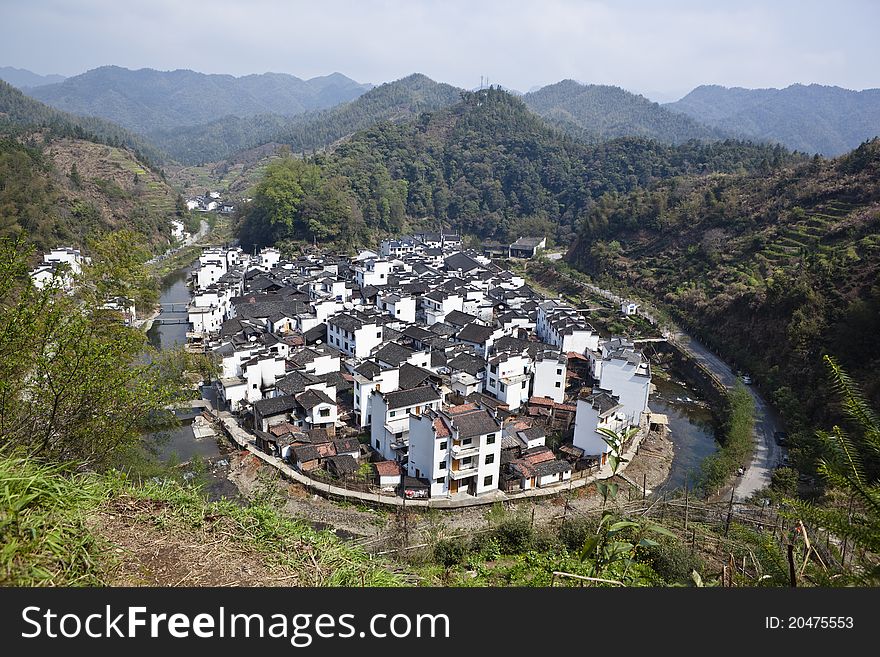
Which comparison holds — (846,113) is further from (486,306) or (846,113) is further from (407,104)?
(486,306)

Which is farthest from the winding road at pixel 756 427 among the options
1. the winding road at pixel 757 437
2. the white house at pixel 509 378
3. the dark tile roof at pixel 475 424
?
the white house at pixel 509 378

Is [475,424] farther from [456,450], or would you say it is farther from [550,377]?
[550,377]

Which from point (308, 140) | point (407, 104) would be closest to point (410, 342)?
point (308, 140)

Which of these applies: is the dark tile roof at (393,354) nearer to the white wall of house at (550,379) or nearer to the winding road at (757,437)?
the white wall of house at (550,379)

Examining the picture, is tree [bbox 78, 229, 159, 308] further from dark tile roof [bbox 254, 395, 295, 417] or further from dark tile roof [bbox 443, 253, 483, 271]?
dark tile roof [bbox 443, 253, 483, 271]

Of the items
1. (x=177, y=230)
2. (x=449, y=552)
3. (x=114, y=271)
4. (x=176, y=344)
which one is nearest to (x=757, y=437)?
(x=449, y=552)

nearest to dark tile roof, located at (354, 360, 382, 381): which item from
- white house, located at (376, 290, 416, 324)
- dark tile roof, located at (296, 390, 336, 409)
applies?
dark tile roof, located at (296, 390, 336, 409)
